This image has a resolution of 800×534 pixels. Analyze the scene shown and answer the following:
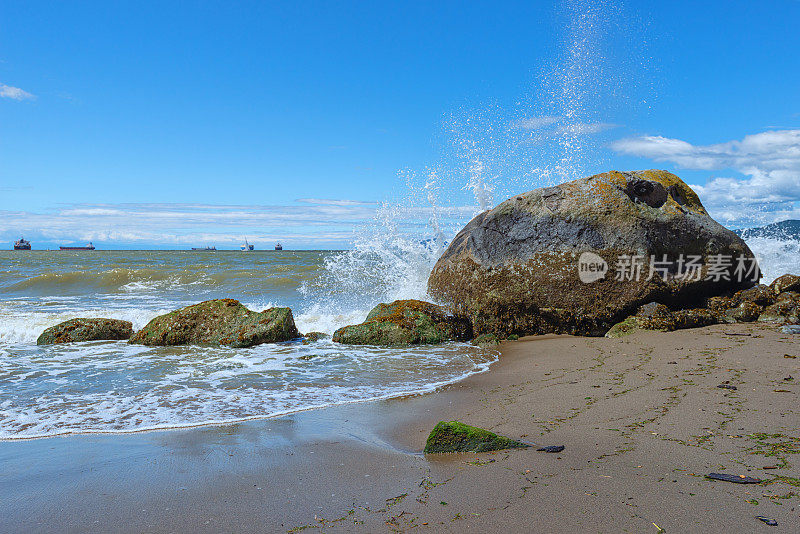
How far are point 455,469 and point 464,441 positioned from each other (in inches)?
11.3

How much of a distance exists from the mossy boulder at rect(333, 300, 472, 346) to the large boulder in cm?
31

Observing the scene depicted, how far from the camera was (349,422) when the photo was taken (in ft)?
13.5

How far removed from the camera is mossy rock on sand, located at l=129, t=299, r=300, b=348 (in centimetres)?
813

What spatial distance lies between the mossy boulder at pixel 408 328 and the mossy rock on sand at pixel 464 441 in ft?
15.0

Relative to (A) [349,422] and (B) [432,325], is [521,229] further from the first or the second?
(A) [349,422]

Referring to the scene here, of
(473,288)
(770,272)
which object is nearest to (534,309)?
(473,288)

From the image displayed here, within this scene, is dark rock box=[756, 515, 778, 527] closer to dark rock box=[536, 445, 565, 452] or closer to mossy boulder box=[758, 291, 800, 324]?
dark rock box=[536, 445, 565, 452]

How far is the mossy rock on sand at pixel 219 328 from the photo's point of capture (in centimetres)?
813

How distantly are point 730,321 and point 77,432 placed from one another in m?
8.33

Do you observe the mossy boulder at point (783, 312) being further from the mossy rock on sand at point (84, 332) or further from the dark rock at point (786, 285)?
the mossy rock on sand at point (84, 332)

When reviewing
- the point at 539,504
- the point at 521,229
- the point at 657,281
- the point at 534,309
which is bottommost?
the point at 539,504

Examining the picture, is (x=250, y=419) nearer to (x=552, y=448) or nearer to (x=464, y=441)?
(x=464, y=441)

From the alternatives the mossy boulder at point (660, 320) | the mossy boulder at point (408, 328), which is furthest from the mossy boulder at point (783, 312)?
the mossy boulder at point (408, 328)

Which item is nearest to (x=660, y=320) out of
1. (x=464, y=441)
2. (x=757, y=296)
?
(x=757, y=296)
